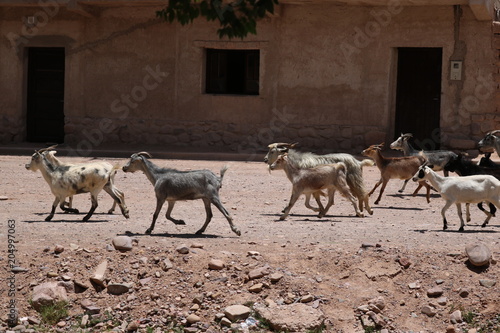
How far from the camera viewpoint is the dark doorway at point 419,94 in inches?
835

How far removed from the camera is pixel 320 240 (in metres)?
10.5

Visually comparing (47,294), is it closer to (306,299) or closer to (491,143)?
(306,299)

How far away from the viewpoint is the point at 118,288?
372 inches

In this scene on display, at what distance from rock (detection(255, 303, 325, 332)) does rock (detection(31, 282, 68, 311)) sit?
1938mm

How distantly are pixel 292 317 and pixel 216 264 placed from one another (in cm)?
105

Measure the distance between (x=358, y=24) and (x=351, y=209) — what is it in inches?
271

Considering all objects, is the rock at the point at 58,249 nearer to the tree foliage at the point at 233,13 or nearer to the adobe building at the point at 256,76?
the tree foliage at the point at 233,13

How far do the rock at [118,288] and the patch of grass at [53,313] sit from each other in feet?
1.59

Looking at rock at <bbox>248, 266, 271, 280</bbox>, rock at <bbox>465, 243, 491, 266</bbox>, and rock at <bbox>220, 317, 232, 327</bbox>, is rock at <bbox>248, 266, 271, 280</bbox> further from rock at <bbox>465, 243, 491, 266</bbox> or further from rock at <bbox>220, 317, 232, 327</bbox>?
rock at <bbox>465, 243, 491, 266</bbox>

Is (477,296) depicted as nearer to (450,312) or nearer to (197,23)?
(450,312)

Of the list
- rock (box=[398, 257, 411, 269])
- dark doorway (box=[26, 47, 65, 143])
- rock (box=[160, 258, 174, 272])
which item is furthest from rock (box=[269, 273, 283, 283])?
dark doorway (box=[26, 47, 65, 143])

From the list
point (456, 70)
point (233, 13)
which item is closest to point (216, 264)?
point (233, 13)

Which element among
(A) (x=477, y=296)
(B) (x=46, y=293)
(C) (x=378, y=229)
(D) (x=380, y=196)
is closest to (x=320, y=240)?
(C) (x=378, y=229)

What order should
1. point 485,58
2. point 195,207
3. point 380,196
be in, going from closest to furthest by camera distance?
point 195,207 < point 380,196 < point 485,58
